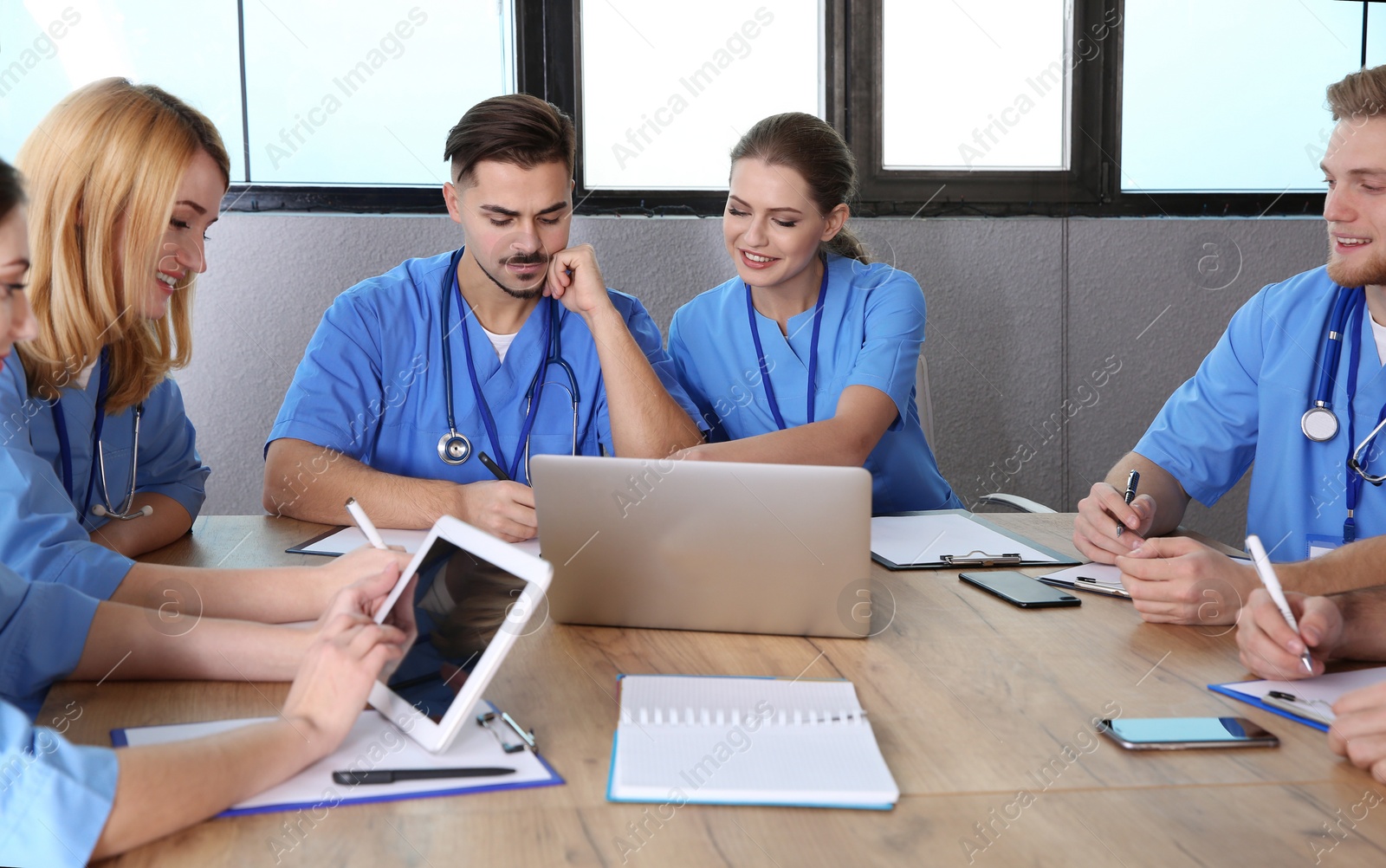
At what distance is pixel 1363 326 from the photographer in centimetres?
173

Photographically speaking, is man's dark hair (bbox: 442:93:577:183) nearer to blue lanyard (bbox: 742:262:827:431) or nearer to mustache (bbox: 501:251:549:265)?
mustache (bbox: 501:251:549:265)

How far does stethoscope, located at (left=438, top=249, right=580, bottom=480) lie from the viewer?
6.48ft

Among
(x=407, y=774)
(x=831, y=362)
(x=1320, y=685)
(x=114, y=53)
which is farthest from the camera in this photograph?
(x=114, y=53)

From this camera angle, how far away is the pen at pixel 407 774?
33.0 inches

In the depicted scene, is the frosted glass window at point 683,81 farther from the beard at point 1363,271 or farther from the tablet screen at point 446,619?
the tablet screen at point 446,619

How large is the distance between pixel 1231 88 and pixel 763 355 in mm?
1802

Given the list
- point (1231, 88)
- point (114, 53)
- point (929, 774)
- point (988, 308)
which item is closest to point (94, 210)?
point (929, 774)

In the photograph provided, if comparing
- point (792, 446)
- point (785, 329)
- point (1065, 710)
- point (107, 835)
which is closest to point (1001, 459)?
point (785, 329)

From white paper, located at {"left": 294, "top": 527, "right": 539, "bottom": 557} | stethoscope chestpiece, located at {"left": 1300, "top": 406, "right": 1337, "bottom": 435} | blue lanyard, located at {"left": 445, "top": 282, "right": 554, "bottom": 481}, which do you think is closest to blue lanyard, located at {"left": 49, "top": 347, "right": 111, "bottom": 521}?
white paper, located at {"left": 294, "top": 527, "right": 539, "bottom": 557}

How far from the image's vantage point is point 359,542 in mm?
1589

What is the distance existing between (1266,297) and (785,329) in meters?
0.89

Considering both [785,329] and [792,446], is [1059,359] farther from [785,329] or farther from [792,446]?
[792,446]

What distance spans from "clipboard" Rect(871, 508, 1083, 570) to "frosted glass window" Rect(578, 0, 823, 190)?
143cm

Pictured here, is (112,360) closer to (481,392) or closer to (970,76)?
(481,392)
